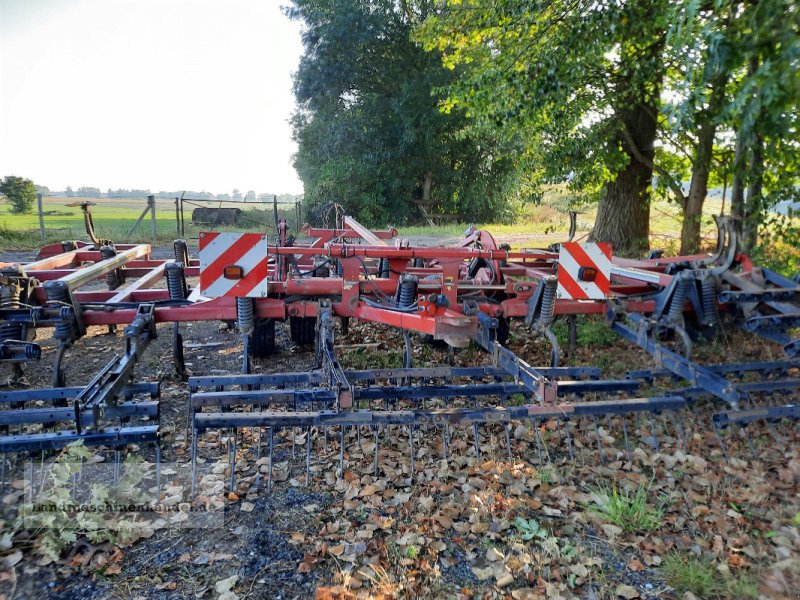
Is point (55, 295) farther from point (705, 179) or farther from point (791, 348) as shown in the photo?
point (705, 179)

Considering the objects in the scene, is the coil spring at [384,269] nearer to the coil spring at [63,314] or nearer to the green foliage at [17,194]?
the coil spring at [63,314]

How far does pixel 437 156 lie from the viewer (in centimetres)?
2186

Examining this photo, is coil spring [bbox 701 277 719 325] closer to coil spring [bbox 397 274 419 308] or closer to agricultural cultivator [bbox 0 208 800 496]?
agricultural cultivator [bbox 0 208 800 496]

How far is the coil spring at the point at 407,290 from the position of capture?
4.18 m

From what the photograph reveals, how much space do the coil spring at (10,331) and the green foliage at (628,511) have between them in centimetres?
404

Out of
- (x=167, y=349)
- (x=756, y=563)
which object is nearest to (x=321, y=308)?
Answer: (x=167, y=349)

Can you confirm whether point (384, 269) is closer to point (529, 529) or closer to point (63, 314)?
point (63, 314)

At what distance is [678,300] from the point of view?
4.22 metres

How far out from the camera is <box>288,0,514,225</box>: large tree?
65.6 feet

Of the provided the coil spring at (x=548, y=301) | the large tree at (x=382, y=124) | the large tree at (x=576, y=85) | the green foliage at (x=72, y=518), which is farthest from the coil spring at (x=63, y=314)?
the large tree at (x=382, y=124)

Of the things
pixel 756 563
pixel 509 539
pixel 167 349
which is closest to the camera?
pixel 756 563

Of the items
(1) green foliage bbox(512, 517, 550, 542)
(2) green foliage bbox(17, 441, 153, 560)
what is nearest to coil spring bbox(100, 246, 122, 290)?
(2) green foliage bbox(17, 441, 153, 560)

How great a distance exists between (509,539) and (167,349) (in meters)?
4.52

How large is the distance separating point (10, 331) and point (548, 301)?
3977 mm
